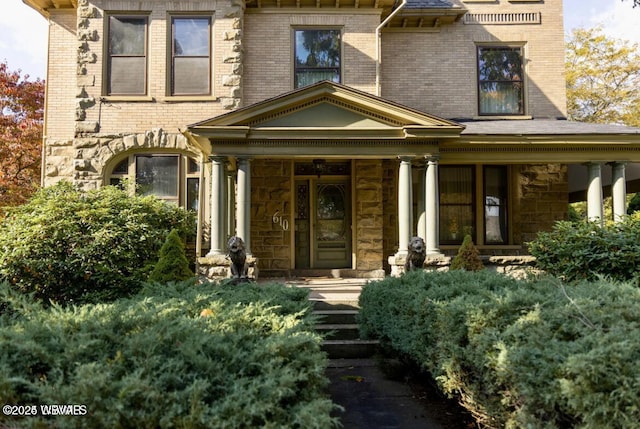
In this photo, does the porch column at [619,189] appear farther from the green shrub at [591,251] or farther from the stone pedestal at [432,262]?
the stone pedestal at [432,262]

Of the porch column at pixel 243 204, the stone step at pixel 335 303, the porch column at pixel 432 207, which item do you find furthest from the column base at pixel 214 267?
the porch column at pixel 432 207

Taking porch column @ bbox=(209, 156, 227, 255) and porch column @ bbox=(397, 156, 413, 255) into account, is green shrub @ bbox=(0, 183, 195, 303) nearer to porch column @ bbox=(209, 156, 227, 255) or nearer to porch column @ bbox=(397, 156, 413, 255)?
porch column @ bbox=(209, 156, 227, 255)

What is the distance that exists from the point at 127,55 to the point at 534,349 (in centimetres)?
1075

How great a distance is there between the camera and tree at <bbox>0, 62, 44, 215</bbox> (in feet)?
43.5

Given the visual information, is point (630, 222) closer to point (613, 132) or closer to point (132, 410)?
point (613, 132)

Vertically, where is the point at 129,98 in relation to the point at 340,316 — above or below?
above

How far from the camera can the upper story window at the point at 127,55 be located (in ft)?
33.8

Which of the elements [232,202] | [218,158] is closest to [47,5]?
[218,158]

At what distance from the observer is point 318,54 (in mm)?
10930

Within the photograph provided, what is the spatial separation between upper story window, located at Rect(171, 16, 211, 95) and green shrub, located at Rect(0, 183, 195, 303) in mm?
3667

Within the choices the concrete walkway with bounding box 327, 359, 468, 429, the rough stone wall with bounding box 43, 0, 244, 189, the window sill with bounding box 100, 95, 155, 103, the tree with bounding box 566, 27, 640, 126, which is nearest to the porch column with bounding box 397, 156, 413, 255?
the concrete walkway with bounding box 327, 359, 468, 429

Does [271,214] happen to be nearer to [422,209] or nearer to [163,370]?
[422,209]

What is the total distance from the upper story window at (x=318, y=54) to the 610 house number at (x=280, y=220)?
350 centimetres

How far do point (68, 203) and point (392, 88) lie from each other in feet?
26.4
